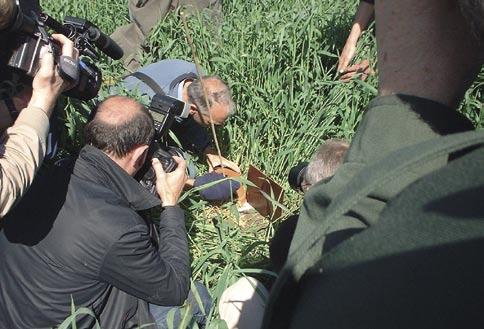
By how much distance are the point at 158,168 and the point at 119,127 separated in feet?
1.03

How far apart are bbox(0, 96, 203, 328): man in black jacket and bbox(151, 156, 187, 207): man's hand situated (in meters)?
0.28

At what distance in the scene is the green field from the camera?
2.72 m

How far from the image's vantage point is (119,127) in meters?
2.18

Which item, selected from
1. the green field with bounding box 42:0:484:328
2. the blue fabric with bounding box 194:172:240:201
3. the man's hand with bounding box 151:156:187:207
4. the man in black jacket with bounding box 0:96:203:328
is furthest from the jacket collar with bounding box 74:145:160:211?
the blue fabric with bounding box 194:172:240:201

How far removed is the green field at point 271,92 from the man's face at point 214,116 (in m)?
0.12

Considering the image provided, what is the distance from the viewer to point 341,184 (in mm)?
632

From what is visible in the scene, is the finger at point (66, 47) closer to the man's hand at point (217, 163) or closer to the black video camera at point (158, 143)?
the black video camera at point (158, 143)

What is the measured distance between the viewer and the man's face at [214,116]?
9.91 ft

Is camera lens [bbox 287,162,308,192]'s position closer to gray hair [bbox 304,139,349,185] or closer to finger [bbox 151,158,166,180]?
gray hair [bbox 304,139,349,185]

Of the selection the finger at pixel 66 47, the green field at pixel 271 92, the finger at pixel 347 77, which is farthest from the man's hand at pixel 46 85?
the finger at pixel 347 77

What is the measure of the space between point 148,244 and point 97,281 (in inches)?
8.6

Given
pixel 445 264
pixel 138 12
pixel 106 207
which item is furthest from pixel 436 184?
pixel 138 12

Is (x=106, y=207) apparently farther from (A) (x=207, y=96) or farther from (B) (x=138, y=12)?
(B) (x=138, y=12)

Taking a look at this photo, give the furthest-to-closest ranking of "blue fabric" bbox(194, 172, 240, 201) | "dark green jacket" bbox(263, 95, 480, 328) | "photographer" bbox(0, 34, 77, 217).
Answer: "blue fabric" bbox(194, 172, 240, 201) < "photographer" bbox(0, 34, 77, 217) < "dark green jacket" bbox(263, 95, 480, 328)
